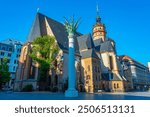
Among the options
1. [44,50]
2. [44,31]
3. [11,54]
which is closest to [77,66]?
[44,50]

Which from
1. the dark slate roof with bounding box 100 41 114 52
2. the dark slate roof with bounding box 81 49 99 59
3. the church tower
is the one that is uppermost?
the church tower

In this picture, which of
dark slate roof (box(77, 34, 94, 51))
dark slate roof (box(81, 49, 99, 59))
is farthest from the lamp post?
dark slate roof (box(77, 34, 94, 51))

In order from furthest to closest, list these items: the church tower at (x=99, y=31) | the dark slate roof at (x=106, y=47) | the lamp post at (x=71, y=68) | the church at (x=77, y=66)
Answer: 1. the church tower at (x=99, y=31)
2. the dark slate roof at (x=106, y=47)
3. the church at (x=77, y=66)
4. the lamp post at (x=71, y=68)

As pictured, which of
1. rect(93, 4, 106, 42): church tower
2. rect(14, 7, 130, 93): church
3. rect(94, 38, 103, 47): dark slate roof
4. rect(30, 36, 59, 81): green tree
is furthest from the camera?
rect(93, 4, 106, 42): church tower

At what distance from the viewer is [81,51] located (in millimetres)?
55375

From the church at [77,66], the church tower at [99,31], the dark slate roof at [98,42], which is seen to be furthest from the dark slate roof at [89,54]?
the church tower at [99,31]

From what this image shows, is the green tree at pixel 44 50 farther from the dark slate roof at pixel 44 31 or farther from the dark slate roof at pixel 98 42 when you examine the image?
the dark slate roof at pixel 98 42

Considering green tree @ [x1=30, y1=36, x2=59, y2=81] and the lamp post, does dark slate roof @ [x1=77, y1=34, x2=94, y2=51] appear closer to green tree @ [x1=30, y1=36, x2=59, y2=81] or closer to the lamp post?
green tree @ [x1=30, y1=36, x2=59, y2=81]

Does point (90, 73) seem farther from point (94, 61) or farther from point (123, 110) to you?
point (123, 110)

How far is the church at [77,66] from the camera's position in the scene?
45.2 meters

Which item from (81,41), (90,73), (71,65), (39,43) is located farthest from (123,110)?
(81,41)

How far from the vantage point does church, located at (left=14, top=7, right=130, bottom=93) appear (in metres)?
45.2

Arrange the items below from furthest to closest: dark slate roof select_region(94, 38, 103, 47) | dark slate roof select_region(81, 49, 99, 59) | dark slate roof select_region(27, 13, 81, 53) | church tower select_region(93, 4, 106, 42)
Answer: church tower select_region(93, 4, 106, 42) < dark slate roof select_region(94, 38, 103, 47) < dark slate roof select_region(81, 49, 99, 59) < dark slate roof select_region(27, 13, 81, 53)

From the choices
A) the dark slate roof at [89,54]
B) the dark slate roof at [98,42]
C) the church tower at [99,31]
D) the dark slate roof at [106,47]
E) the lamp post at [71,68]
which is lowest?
the lamp post at [71,68]
